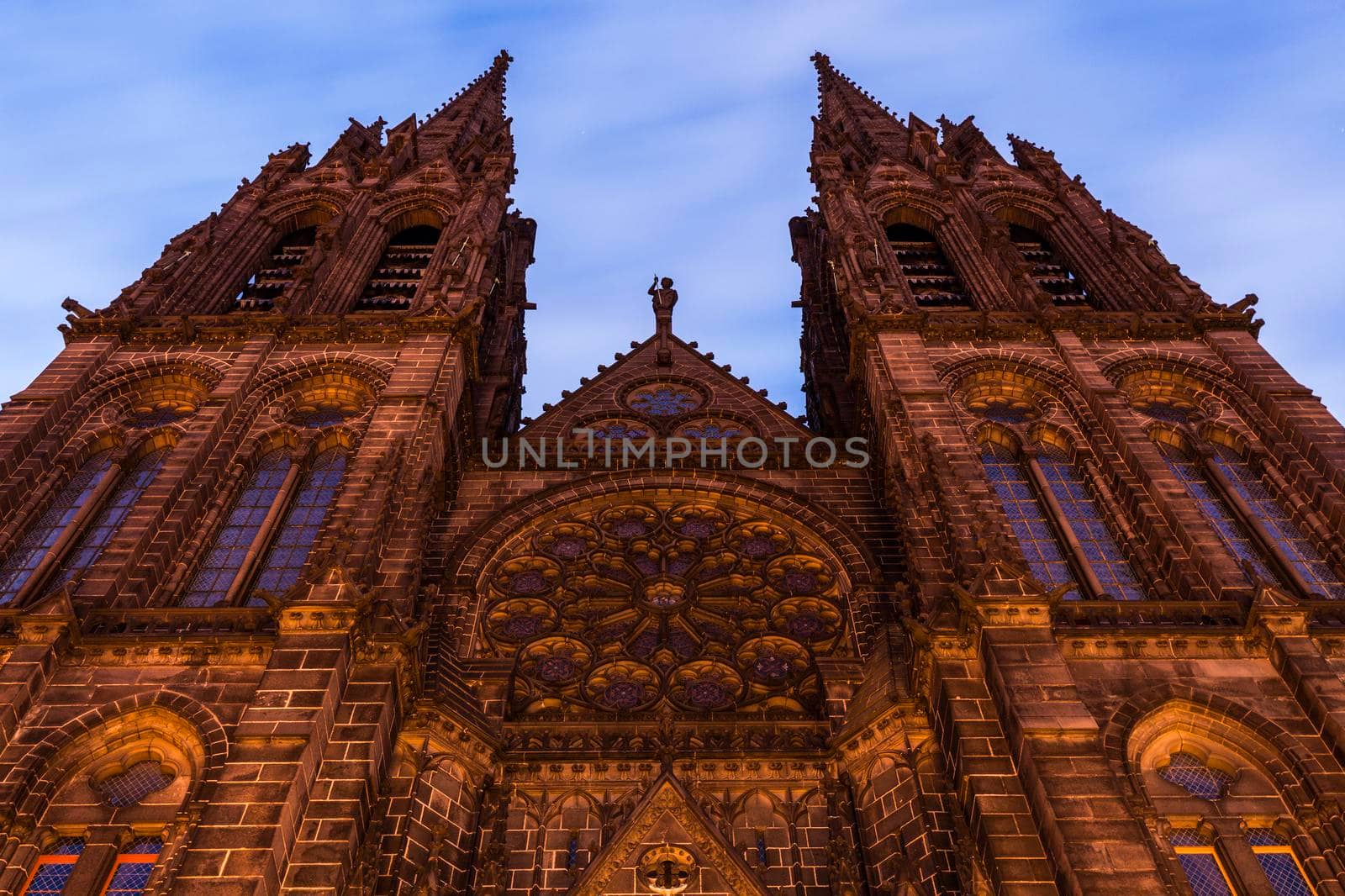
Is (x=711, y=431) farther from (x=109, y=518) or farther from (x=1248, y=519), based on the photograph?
(x=109, y=518)

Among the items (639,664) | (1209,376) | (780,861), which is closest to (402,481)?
(639,664)

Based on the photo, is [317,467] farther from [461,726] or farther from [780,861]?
[780,861]

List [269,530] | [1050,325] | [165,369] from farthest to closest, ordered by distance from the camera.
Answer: [1050,325] < [165,369] < [269,530]

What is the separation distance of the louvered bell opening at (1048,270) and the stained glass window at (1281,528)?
726cm

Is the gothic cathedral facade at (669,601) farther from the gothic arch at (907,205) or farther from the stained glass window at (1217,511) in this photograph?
the gothic arch at (907,205)

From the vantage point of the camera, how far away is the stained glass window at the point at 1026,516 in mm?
18578

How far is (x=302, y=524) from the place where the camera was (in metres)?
20.0

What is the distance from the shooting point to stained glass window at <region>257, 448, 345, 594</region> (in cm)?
1869

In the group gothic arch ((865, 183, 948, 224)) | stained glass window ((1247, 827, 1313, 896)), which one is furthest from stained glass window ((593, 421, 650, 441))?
stained glass window ((1247, 827, 1313, 896))

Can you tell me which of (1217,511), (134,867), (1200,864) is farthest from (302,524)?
(1217,511)

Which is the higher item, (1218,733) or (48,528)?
(48,528)

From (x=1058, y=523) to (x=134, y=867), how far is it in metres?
13.7

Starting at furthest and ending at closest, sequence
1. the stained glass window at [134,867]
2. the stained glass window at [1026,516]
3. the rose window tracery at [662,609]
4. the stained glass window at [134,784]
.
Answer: the stained glass window at [1026,516], the rose window tracery at [662,609], the stained glass window at [134,784], the stained glass window at [134,867]

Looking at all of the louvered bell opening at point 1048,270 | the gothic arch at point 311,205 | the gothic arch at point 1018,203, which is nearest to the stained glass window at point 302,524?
the gothic arch at point 311,205
